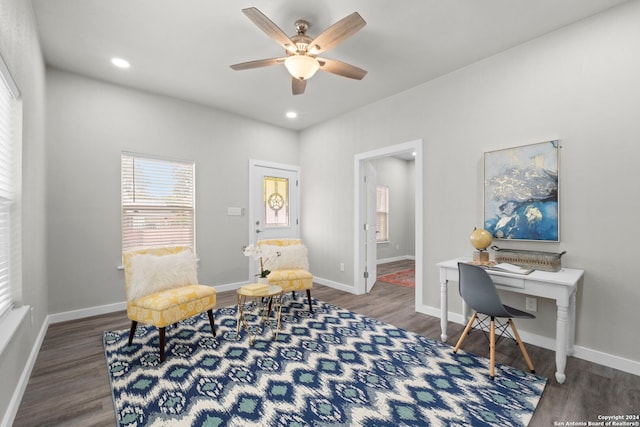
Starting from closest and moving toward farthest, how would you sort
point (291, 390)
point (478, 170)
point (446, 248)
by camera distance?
point (291, 390) < point (478, 170) < point (446, 248)

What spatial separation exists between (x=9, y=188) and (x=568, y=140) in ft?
14.3

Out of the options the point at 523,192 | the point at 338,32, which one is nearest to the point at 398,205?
the point at 523,192

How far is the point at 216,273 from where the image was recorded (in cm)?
435

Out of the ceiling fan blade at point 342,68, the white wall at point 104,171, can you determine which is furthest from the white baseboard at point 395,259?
the ceiling fan blade at point 342,68

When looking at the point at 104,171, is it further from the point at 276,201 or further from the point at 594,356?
the point at 594,356

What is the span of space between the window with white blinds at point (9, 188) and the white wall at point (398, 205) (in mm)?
6121

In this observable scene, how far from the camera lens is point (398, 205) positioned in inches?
299

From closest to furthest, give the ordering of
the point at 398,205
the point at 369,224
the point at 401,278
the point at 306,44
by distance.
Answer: the point at 306,44, the point at 369,224, the point at 401,278, the point at 398,205

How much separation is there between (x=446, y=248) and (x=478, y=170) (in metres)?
0.93

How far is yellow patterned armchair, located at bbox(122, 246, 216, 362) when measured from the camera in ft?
7.71

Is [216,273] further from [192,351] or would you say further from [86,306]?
[192,351]

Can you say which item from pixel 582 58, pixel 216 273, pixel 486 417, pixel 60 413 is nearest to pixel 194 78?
pixel 216 273

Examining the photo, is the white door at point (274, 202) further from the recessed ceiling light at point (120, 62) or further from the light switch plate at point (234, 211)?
the recessed ceiling light at point (120, 62)

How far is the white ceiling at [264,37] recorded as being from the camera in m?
2.25
